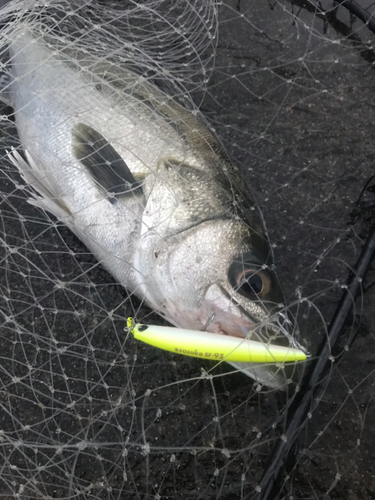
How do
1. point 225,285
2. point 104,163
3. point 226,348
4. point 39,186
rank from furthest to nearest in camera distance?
1. point 39,186
2. point 104,163
3. point 225,285
4. point 226,348

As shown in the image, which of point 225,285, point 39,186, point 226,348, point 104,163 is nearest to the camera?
point 226,348

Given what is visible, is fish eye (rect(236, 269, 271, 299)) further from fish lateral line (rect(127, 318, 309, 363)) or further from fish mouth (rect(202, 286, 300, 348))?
fish lateral line (rect(127, 318, 309, 363))

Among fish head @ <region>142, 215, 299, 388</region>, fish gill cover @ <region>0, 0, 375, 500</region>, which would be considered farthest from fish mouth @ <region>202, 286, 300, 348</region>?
fish gill cover @ <region>0, 0, 375, 500</region>

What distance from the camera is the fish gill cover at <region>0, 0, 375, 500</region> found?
165 centimetres

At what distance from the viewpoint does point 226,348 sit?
1.28 metres

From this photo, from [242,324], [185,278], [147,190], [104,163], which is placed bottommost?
[242,324]

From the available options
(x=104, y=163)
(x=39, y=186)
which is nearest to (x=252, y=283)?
(x=104, y=163)

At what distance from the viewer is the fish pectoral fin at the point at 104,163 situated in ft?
4.97

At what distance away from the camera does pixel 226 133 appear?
195cm

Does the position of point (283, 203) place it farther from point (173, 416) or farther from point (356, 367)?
point (173, 416)

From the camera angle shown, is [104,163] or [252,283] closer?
[252,283]

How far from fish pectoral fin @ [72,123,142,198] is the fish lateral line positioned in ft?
1.71

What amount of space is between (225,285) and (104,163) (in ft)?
1.98

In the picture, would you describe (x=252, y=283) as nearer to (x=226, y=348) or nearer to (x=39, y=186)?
(x=226, y=348)
